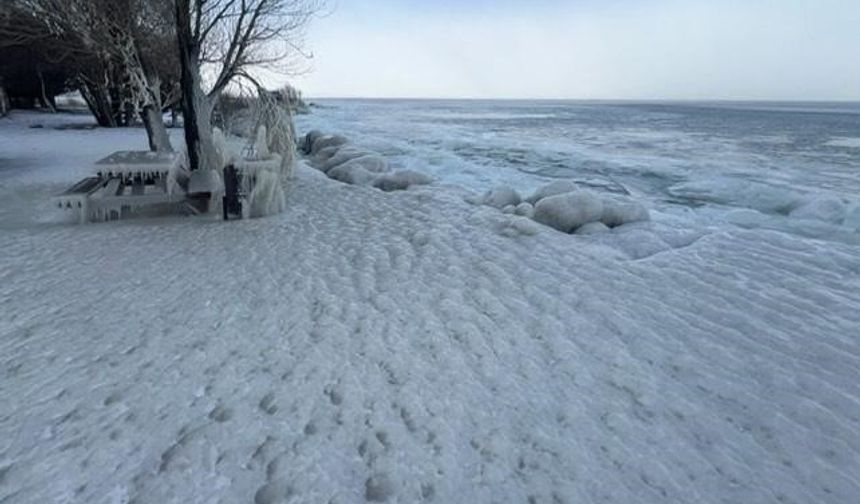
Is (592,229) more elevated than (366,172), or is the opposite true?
(366,172)

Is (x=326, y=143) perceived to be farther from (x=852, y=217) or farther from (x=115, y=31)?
(x=852, y=217)

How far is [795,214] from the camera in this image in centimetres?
954

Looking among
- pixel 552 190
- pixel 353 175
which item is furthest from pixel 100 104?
pixel 552 190

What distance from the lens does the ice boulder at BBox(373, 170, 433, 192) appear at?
11672 millimetres

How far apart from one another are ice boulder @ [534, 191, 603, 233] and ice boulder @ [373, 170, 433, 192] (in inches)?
157

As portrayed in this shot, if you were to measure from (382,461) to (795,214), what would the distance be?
32.9 ft

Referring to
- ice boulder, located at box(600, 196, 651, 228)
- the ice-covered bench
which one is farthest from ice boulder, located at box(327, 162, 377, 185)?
ice boulder, located at box(600, 196, 651, 228)

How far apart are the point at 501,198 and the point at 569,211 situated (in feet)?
6.52

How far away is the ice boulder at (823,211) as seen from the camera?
29.7 feet

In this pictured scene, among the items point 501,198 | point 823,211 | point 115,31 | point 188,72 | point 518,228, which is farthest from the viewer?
point 115,31

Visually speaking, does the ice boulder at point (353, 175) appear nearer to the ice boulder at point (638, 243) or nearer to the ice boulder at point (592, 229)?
the ice boulder at point (592, 229)

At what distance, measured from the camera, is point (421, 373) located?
3.60 meters

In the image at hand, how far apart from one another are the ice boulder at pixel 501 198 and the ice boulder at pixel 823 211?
5142 mm

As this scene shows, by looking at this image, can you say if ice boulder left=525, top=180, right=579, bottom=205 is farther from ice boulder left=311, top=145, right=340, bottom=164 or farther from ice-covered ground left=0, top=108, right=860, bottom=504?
ice boulder left=311, top=145, right=340, bottom=164
